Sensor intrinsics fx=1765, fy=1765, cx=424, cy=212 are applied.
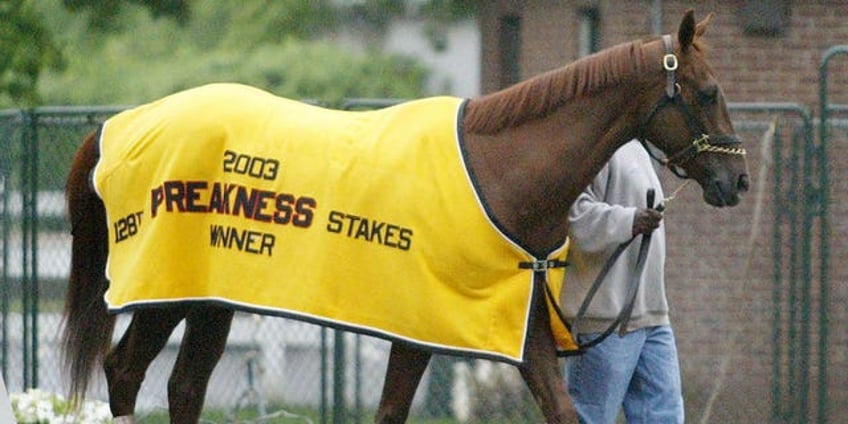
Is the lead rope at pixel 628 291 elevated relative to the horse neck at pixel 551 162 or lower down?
lower down

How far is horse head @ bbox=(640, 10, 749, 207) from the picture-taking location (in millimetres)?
5719

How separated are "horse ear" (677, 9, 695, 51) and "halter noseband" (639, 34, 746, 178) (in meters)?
0.04

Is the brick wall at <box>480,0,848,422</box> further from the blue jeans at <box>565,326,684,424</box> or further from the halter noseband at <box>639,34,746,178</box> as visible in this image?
the halter noseband at <box>639,34,746,178</box>

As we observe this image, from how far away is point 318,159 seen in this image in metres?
6.06

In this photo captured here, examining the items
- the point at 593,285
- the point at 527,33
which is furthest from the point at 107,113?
the point at 527,33

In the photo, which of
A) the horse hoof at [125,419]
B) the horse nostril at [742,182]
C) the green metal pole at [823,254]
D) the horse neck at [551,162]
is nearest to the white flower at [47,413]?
the horse hoof at [125,419]

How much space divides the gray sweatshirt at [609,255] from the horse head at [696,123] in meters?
0.27

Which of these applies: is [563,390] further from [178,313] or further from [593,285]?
[178,313]

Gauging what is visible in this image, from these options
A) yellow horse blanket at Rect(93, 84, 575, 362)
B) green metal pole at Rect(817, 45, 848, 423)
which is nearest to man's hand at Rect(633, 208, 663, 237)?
yellow horse blanket at Rect(93, 84, 575, 362)

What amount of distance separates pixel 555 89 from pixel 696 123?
0.47m

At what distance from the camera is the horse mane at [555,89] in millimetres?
5734

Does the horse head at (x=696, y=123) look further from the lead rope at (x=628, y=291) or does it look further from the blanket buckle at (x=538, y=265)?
the blanket buckle at (x=538, y=265)

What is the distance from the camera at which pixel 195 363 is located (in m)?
6.64

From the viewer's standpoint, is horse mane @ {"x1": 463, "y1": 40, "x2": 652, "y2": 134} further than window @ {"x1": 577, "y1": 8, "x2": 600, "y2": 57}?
No
